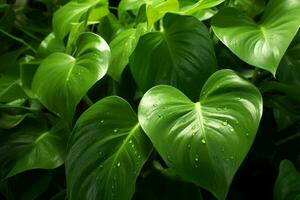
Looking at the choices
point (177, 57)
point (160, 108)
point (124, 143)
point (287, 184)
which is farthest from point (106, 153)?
point (287, 184)

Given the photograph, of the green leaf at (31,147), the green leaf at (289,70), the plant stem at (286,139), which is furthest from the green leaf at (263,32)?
the green leaf at (31,147)

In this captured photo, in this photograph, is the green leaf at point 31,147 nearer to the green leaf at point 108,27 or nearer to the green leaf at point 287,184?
the green leaf at point 108,27

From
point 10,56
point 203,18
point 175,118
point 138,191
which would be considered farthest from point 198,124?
point 10,56

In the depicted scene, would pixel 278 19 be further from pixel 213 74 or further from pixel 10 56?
pixel 10 56

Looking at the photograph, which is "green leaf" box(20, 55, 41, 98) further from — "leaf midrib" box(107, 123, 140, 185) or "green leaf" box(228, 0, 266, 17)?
"green leaf" box(228, 0, 266, 17)

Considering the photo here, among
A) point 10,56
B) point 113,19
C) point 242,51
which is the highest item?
point 242,51

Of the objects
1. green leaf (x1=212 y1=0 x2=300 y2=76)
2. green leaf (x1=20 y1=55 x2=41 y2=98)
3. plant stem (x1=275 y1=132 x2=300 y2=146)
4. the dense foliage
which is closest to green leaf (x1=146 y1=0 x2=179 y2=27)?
the dense foliage

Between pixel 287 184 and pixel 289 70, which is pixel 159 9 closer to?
pixel 289 70

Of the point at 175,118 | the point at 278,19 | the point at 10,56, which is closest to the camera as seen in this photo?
the point at 175,118

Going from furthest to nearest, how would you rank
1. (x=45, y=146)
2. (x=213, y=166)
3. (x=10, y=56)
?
(x=10, y=56) → (x=45, y=146) → (x=213, y=166)
